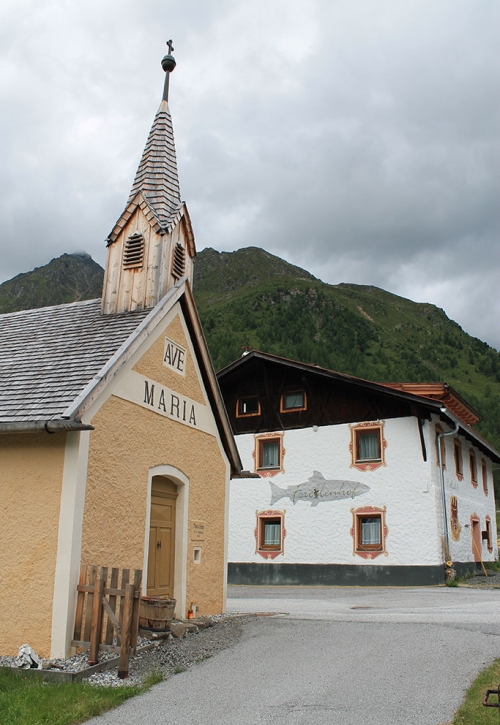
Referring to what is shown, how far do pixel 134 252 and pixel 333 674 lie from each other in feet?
28.3

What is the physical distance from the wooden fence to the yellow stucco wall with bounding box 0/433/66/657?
423 mm

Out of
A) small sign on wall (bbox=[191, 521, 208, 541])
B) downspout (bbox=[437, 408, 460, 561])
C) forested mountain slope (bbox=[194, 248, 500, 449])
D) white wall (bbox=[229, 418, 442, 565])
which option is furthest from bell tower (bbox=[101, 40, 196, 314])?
forested mountain slope (bbox=[194, 248, 500, 449])

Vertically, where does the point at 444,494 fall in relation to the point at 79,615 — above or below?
above

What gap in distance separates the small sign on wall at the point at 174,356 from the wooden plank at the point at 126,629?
465 centimetres

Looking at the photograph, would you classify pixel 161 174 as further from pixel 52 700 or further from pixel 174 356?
pixel 52 700

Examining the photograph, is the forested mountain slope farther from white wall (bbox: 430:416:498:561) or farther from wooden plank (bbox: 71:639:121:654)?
wooden plank (bbox: 71:639:121:654)

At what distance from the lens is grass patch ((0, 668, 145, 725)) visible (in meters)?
5.71

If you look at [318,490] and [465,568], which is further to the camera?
→ [318,490]

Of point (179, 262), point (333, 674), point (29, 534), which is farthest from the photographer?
point (179, 262)

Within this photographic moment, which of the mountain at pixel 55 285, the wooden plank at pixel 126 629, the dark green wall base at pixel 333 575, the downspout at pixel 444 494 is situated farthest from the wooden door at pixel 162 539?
the mountain at pixel 55 285

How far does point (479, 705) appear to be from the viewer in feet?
18.4

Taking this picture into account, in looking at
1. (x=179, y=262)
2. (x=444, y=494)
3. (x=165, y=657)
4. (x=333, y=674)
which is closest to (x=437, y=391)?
(x=444, y=494)

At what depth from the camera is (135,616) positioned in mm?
7449

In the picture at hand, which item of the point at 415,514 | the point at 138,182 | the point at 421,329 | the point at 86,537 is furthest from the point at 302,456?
the point at 421,329
